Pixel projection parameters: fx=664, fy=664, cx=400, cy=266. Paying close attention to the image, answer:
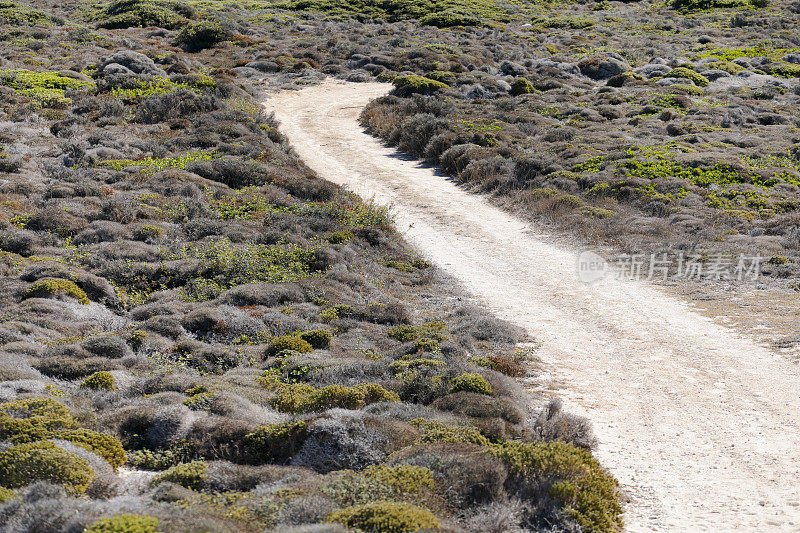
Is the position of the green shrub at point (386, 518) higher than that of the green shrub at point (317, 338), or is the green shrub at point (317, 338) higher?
the green shrub at point (386, 518)

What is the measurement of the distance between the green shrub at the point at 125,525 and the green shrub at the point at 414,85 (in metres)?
30.3

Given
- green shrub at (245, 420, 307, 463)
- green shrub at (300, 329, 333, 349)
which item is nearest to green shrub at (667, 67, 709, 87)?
green shrub at (300, 329, 333, 349)

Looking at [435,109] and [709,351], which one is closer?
[709,351]

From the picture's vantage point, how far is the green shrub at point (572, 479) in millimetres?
6617

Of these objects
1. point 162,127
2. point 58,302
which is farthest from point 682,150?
point 58,302

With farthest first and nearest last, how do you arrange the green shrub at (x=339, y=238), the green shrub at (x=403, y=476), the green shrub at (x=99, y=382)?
the green shrub at (x=339, y=238), the green shrub at (x=99, y=382), the green shrub at (x=403, y=476)

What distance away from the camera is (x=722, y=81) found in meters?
37.2

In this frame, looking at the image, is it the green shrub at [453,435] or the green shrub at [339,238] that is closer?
the green shrub at [453,435]

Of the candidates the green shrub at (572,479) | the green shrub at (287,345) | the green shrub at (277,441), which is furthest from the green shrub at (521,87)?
the green shrub at (277,441)

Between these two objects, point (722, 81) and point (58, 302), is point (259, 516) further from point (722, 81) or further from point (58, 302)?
point (722, 81)

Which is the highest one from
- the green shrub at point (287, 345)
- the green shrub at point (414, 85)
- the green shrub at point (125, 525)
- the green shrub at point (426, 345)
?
the green shrub at point (414, 85)

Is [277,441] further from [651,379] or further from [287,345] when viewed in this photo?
[651,379]

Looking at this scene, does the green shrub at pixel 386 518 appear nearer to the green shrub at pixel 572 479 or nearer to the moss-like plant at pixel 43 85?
the green shrub at pixel 572 479

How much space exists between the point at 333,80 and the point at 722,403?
112 feet
